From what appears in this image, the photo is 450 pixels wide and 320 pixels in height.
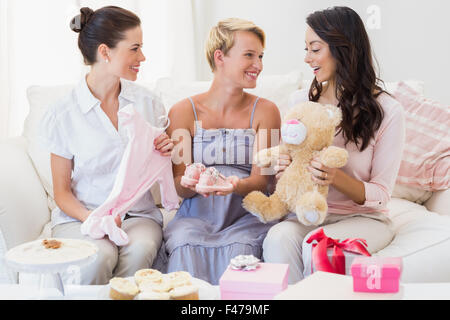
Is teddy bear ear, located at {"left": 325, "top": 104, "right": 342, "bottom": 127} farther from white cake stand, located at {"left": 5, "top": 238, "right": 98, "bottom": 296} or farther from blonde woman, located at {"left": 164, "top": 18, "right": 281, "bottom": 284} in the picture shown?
white cake stand, located at {"left": 5, "top": 238, "right": 98, "bottom": 296}

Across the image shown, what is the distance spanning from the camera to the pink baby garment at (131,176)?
1533 millimetres

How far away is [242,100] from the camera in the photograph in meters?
1.77

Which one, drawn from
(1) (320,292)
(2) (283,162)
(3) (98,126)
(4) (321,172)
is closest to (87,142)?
(3) (98,126)

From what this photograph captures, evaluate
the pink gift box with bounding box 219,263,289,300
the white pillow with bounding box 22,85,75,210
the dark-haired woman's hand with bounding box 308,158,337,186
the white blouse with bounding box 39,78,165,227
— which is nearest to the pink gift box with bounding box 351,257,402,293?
the pink gift box with bounding box 219,263,289,300

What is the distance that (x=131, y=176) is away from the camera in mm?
1611

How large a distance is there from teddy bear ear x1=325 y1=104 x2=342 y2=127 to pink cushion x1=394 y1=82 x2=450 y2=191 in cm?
59

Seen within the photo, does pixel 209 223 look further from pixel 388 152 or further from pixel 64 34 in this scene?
pixel 64 34

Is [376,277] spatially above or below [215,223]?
above

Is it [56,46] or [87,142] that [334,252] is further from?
[56,46]

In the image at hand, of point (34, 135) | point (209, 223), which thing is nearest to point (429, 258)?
point (209, 223)

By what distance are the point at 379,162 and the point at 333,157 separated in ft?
0.83

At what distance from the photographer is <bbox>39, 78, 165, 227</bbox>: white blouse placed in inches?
66.9

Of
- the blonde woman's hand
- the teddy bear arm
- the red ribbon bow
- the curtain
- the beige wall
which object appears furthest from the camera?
the beige wall
